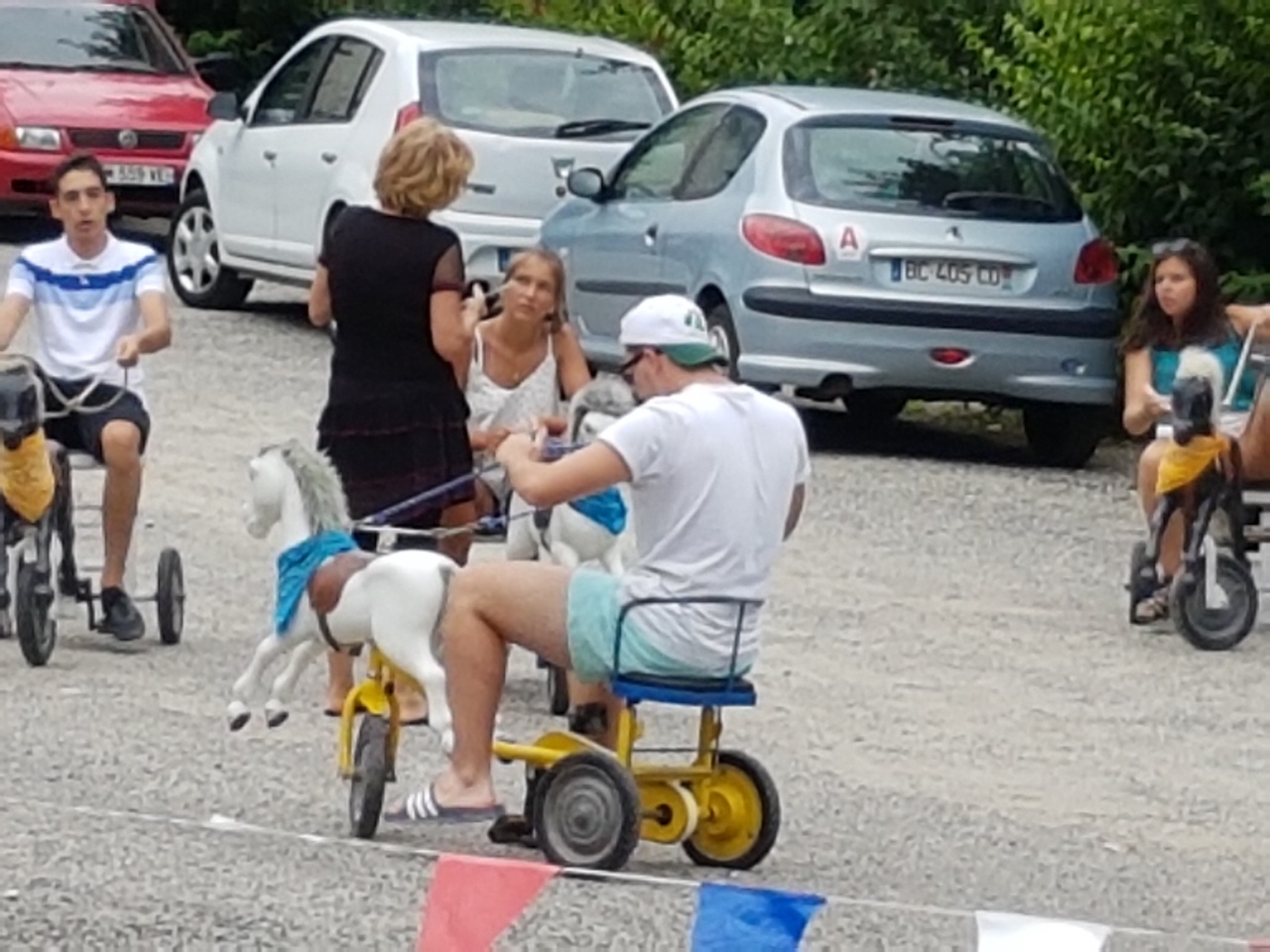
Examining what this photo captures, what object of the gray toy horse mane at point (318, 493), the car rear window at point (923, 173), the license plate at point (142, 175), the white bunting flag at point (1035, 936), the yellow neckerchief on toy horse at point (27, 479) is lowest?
the license plate at point (142, 175)

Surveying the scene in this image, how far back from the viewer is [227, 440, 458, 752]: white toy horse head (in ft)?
27.9

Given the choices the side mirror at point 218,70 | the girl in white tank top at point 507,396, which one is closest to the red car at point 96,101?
the side mirror at point 218,70

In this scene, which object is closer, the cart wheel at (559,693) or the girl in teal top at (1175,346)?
the cart wheel at (559,693)

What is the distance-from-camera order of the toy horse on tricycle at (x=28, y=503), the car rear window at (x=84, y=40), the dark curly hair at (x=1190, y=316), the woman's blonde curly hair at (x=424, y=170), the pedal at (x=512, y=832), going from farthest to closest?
the car rear window at (x=84, y=40)
the dark curly hair at (x=1190, y=316)
the toy horse on tricycle at (x=28, y=503)
the woman's blonde curly hair at (x=424, y=170)
the pedal at (x=512, y=832)

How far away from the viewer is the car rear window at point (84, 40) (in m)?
25.3

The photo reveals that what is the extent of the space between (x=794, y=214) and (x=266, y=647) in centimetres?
761

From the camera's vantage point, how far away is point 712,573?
8102 millimetres

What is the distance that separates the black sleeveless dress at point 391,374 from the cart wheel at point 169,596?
121 centimetres

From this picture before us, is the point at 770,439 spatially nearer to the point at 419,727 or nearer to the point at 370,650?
the point at 370,650

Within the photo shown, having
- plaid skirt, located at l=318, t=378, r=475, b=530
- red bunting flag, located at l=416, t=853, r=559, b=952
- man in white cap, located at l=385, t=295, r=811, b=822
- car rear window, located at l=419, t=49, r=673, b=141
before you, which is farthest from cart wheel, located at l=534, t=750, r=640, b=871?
car rear window, located at l=419, t=49, r=673, b=141

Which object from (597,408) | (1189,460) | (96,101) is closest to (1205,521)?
(1189,460)

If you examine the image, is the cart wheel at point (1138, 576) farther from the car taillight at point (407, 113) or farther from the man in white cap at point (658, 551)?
the car taillight at point (407, 113)

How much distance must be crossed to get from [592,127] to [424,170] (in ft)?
31.7

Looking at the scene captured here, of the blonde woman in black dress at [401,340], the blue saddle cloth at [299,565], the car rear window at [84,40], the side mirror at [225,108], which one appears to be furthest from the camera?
the car rear window at [84,40]
